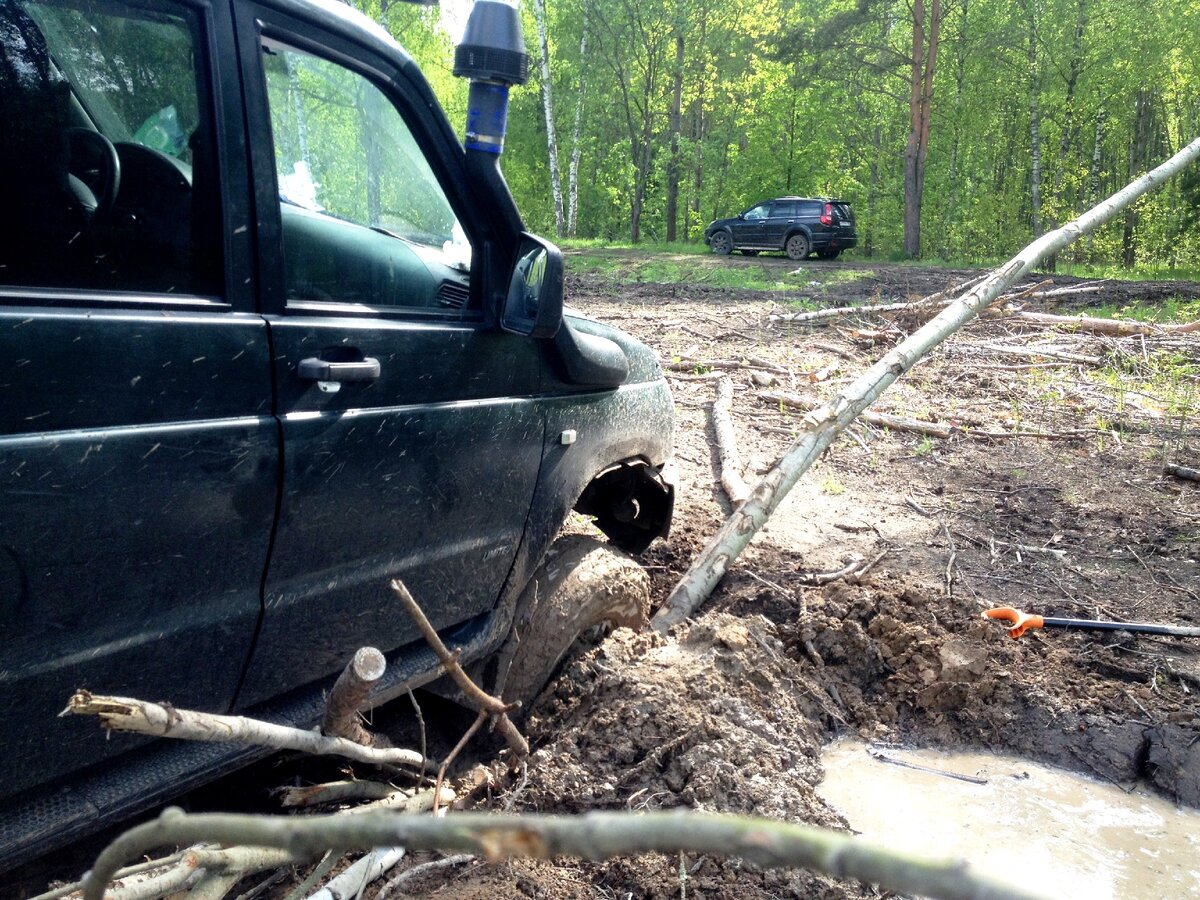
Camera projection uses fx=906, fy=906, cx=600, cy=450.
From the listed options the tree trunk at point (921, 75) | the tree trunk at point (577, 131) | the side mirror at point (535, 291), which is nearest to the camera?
the side mirror at point (535, 291)

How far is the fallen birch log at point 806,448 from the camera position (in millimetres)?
4285

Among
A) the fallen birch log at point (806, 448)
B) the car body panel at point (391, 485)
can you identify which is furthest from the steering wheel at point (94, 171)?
the fallen birch log at point (806, 448)

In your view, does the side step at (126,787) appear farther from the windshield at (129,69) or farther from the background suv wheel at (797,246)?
the background suv wheel at (797,246)

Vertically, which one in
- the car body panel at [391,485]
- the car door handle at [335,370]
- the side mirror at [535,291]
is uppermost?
the side mirror at [535,291]

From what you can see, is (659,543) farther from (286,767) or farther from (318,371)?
(318,371)

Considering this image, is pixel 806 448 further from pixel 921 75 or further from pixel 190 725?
pixel 921 75

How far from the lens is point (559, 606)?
10.5ft

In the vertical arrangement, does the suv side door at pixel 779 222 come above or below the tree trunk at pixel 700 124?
below

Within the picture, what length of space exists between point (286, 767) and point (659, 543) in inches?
110

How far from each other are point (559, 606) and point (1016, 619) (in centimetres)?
230

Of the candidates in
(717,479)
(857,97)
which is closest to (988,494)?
(717,479)

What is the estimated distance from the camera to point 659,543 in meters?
5.12

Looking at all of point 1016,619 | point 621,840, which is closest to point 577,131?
point 1016,619

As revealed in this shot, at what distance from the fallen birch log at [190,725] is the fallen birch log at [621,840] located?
646mm
